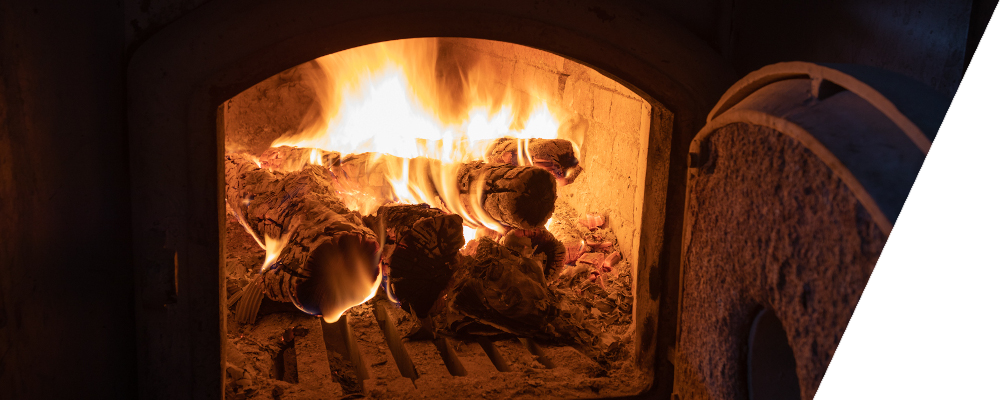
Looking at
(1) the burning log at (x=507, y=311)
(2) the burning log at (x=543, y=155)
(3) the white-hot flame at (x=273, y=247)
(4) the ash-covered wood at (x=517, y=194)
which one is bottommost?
(1) the burning log at (x=507, y=311)

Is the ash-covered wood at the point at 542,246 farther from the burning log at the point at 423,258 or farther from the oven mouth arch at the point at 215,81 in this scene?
the oven mouth arch at the point at 215,81

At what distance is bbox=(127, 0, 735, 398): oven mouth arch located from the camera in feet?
4.90

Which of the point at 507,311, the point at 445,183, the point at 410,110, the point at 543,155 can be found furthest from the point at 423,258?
the point at 410,110

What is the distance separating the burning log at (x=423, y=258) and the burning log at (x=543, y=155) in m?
0.82

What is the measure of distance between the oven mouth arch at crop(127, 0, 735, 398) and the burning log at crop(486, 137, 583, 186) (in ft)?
4.49

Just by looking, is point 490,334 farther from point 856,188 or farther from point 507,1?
point 856,188

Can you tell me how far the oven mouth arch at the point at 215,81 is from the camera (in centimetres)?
149

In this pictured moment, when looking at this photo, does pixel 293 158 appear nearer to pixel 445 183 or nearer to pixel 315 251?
pixel 445 183

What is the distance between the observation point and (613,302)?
2574 mm

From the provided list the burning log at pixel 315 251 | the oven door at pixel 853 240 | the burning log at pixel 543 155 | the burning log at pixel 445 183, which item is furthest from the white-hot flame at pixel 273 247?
the oven door at pixel 853 240

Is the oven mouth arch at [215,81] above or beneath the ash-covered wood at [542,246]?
above

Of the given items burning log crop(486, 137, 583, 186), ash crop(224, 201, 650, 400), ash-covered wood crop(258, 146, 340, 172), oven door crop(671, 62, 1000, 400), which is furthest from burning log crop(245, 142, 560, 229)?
oven door crop(671, 62, 1000, 400)

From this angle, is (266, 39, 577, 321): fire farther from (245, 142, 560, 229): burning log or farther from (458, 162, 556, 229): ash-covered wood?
(458, 162, 556, 229): ash-covered wood

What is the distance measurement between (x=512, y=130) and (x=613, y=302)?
136 centimetres
